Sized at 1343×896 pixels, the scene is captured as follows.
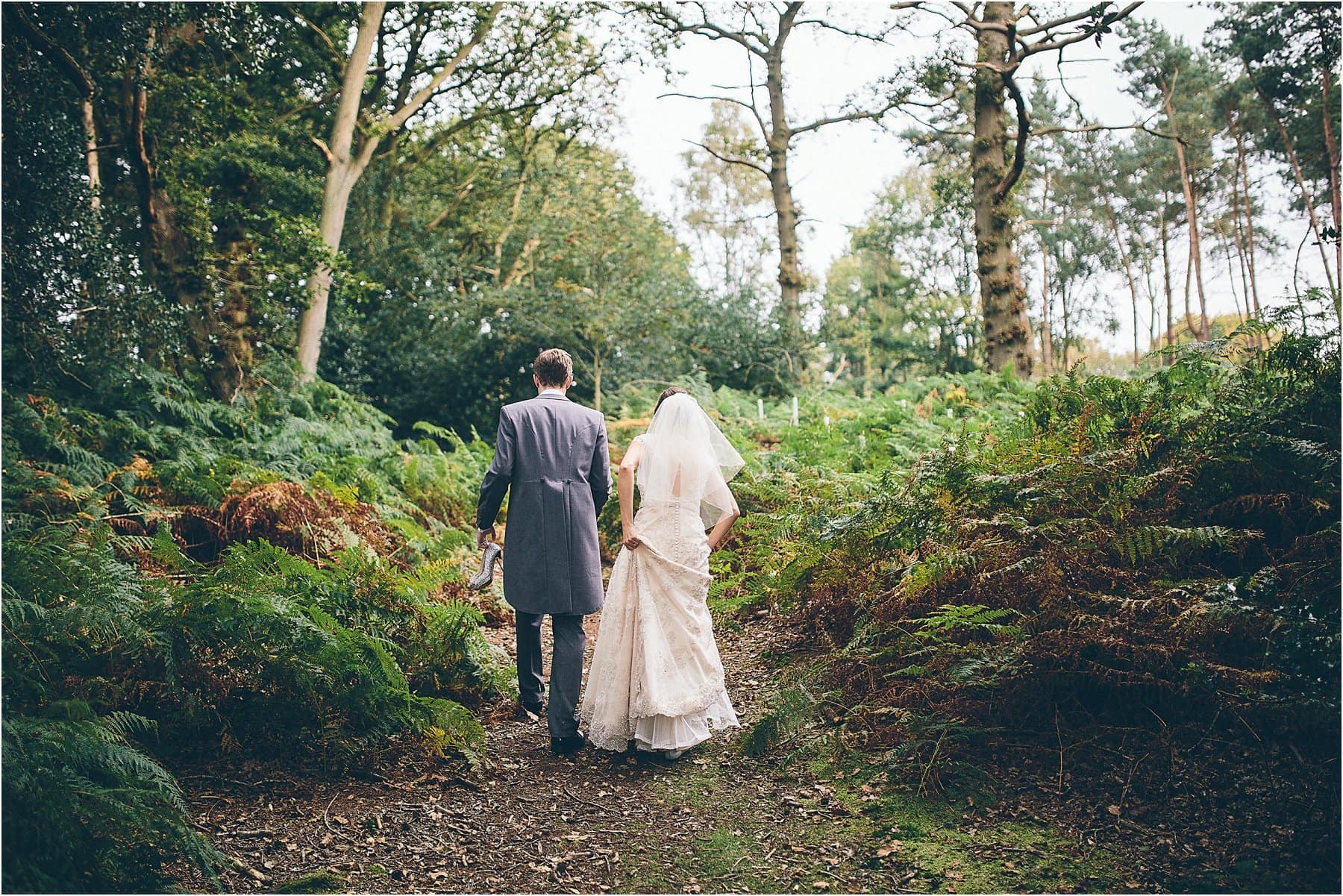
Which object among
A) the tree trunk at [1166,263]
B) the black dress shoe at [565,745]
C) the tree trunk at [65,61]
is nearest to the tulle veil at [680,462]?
the black dress shoe at [565,745]

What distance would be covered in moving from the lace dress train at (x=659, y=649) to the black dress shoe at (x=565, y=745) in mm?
86

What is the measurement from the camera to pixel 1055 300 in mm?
44000

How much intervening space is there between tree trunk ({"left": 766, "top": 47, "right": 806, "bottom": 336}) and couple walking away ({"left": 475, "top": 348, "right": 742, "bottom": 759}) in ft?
52.3

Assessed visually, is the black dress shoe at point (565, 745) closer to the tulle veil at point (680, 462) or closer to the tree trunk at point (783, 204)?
the tulle veil at point (680, 462)

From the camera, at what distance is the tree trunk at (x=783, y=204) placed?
20.9 metres

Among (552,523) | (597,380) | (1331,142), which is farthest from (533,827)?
(1331,142)

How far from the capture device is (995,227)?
1276 centimetres

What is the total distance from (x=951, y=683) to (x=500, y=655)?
305cm

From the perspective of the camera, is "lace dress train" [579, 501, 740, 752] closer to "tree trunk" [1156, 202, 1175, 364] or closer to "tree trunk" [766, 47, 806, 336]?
"tree trunk" [766, 47, 806, 336]

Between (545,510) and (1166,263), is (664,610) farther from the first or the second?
(1166,263)

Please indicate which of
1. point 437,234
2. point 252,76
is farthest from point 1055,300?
point 252,76

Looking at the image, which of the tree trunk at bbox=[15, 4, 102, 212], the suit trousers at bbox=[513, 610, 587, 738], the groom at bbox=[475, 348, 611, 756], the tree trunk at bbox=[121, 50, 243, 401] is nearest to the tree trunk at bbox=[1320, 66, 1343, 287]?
the groom at bbox=[475, 348, 611, 756]

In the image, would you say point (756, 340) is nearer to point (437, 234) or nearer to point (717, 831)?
point (437, 234)

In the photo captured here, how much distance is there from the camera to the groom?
5242mm
